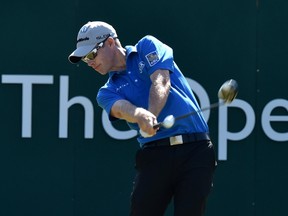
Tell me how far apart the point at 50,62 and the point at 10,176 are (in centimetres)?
104

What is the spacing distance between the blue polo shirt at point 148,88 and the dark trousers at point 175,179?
112 millimetres

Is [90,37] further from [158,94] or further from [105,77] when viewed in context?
[105,77]

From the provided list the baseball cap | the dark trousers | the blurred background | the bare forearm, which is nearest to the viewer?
the bare forearm

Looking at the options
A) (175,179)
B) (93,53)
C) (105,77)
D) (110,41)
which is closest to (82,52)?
(93,53)

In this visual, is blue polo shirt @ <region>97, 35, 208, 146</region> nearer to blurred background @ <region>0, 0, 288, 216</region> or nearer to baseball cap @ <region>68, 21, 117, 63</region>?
baseball cap @ <region>68, 21, 117, 63</region>

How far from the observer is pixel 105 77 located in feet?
24.1

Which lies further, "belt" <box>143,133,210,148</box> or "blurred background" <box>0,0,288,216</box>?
"blurred background" <box>0,0,288,216</box>

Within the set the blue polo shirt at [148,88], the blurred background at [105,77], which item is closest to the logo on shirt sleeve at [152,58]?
the blue polo shirt at [148,88]

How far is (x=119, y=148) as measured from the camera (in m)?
7.37

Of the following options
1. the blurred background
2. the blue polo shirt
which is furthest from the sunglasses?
the blurred background

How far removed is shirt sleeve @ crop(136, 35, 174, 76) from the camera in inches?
208

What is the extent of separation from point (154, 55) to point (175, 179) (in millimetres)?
774

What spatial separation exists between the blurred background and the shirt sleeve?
189 centimetres

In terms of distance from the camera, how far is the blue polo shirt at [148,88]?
530 cm
